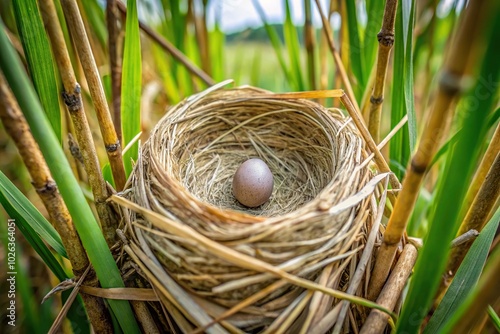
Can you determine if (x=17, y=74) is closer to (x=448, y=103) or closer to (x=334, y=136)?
(x=448, y=103)

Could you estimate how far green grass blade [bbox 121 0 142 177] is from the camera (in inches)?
25.3

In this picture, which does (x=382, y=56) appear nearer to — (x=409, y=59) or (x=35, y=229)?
(x=409, y=59)

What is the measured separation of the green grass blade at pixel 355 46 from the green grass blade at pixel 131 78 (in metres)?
0.41

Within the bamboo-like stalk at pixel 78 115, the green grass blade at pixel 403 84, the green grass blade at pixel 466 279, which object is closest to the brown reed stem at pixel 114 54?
the bamboo-like stalk at pixel 78 115

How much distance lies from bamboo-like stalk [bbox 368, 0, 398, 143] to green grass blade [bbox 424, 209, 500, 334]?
0.28 meters

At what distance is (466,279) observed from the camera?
536 mm

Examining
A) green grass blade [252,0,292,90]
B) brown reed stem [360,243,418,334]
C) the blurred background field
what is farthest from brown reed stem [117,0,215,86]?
brown reed stem [360,243,418,334]

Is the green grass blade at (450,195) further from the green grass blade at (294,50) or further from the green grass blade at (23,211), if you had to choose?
the green grass blade at (294,50)

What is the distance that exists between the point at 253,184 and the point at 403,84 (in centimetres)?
41

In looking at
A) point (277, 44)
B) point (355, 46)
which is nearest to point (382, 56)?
point (355, 46)

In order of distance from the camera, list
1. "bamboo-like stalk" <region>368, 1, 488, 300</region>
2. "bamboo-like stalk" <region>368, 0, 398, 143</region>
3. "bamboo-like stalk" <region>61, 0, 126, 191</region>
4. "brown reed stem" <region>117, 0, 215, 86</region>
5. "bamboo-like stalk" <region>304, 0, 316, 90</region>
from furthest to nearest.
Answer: "bamboo-like stalk" <region>304, 0, 316, 90</region> → "brown reed stem" <region>117, 0, 215, 86</region> → "bamboo-like stalk" <region>368, 0, 398, 143</region> → "bamboo-like stalk" <region>61, 0, 126, 191</region> → "bamboo-like stalk" <region>368, 1, 488, 300</region>

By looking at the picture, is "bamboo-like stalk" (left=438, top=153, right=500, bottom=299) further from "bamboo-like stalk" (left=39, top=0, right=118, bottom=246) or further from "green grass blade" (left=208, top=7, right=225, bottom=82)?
"green grass blade" (left=208, top=7, right=225, bottom=82)

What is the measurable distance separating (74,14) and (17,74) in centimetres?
16

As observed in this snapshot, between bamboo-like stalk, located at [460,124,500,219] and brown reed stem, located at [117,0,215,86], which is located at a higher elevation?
brown reed stem, located at [117,0,215,86]
